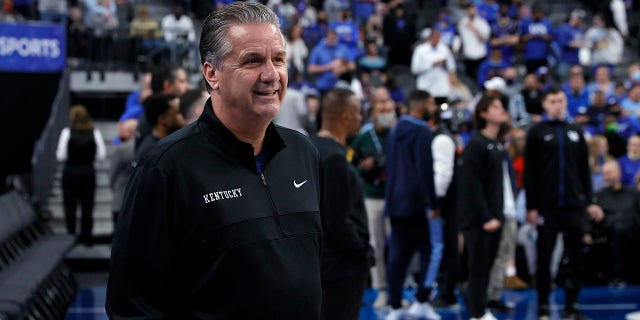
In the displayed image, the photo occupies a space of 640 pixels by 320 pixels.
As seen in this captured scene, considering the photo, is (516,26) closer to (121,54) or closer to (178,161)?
(121,54)

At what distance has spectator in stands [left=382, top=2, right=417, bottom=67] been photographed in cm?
1828

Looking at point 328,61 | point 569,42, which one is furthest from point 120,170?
point 569,42

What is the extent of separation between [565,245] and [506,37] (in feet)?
33.7

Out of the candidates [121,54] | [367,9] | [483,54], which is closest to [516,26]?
[483,54]

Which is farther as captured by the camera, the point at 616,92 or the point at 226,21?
the point at 616,92

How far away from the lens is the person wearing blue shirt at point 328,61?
15.7 m

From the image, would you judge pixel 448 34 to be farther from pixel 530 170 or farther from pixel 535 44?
pixel 530 170

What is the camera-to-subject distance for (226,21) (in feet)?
9.33

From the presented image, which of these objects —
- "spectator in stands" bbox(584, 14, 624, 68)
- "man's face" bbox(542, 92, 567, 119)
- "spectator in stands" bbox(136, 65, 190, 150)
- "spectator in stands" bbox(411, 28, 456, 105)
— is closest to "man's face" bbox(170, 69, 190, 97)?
"spectator in stands" bbox(136, 65, 190, 150)

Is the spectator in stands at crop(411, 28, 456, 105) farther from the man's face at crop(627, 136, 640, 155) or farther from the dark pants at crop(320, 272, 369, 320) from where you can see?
the dark pants at crop(320, 272, 369, 320)

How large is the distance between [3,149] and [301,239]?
1105 centimetres

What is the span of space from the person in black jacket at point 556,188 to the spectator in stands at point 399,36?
9465 millimetres

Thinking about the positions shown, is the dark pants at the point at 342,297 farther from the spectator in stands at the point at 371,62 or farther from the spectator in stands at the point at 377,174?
the spectator in stands at the point at 371,62

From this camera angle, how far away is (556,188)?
8734mm
